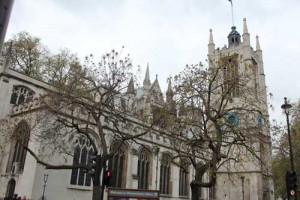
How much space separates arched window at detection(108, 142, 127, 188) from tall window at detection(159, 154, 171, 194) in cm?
620

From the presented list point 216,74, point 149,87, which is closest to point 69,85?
point 216,74

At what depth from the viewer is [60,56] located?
3469 centimetres

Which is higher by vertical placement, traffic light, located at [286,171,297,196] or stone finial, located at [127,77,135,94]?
stone finial, located at [127,77,135,94]

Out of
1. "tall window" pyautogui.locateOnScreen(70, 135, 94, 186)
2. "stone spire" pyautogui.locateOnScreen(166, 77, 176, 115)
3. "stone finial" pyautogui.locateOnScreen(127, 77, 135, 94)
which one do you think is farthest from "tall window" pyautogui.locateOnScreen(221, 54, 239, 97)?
"tall window" pyautogui.locateOnScreen(70, 135, 94, 186)

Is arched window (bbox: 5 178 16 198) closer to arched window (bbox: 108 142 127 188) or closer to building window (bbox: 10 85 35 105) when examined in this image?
building window (bbox: 10 85 35 105)

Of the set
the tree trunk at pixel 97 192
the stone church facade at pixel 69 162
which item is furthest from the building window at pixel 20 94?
the tree trunk at pixel 97 192

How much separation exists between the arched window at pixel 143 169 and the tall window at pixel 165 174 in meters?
2.45

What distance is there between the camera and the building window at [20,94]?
2485 cm

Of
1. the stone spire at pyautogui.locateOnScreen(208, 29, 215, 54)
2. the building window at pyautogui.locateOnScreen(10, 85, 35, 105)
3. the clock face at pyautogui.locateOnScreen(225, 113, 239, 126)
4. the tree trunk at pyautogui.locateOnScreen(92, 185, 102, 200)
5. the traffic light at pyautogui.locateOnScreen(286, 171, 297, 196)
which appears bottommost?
the tree trunk at pyautogui.locateOnScreen(92, 185, 102, 200)

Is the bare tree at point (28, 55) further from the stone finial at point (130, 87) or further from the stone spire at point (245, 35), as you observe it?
the stone spire at point (245, 35)

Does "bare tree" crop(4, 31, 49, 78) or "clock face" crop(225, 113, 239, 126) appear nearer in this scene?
"clock face" crop(225, 113, 239, 126)

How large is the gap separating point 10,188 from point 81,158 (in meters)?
5.38

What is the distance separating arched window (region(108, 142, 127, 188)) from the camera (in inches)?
1036

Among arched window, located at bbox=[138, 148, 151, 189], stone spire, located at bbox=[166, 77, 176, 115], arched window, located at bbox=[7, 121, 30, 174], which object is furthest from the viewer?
arched window, located at bbox=[138, 148, 151, 189]
